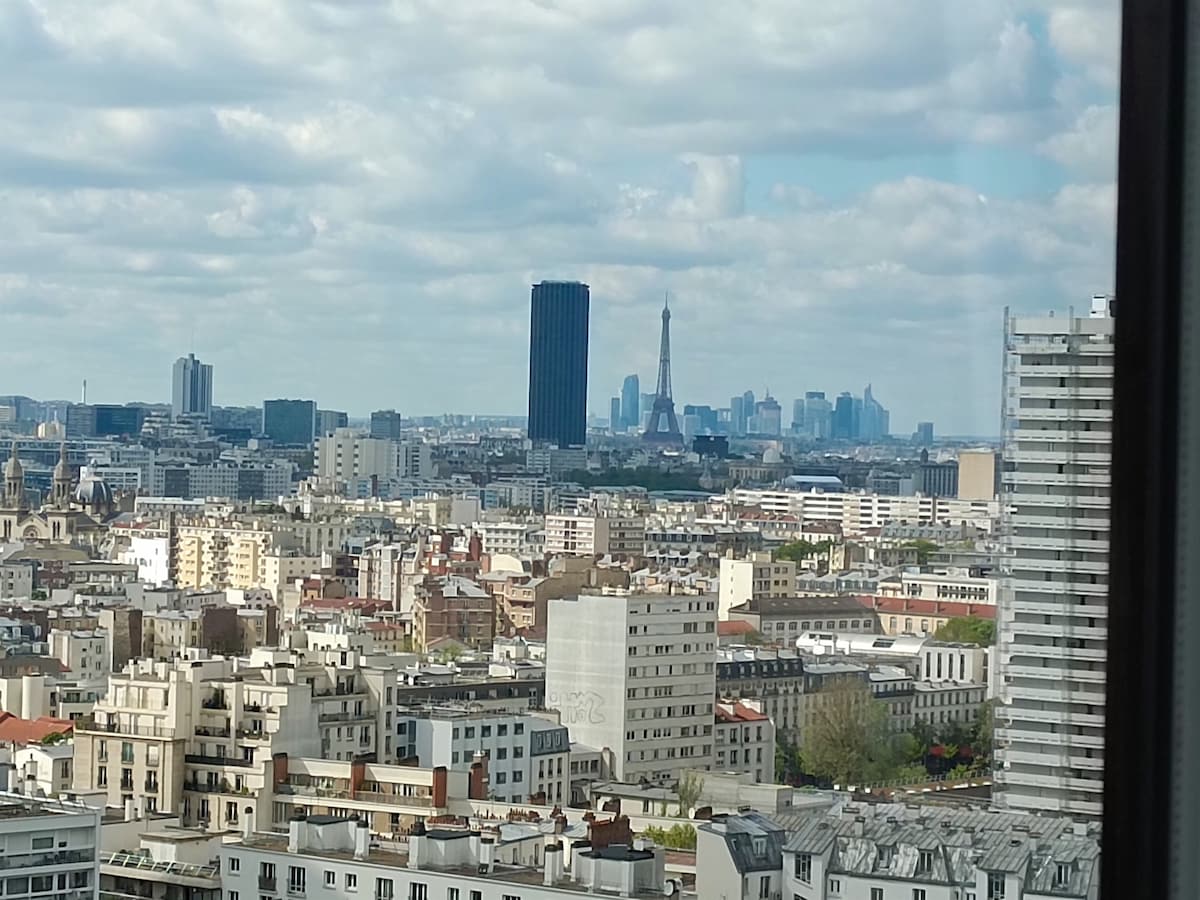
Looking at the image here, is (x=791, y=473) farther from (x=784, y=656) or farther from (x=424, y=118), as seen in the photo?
(x=424, y=118)

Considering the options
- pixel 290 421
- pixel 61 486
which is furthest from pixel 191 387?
pixel 61 486

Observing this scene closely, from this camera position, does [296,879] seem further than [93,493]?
No

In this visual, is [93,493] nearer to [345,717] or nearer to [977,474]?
[345,717]

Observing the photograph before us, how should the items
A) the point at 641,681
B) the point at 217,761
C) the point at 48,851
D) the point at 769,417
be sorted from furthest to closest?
the point at 769,417 → the point at 641,681 → the point at 217,761 → the point at 48,851

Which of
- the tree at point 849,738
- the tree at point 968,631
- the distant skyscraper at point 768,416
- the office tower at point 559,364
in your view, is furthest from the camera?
the office tower at point 559,364

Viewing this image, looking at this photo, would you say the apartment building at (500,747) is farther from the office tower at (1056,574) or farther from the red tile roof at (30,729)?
the office tower at (1056,574)

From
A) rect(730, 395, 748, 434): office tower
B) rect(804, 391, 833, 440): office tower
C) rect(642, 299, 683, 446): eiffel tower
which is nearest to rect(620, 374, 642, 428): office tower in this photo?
rect(642, 299, 683, 446): eiffel tower

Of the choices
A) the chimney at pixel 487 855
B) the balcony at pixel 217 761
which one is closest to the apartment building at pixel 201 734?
the balcony at pixel 217 761
